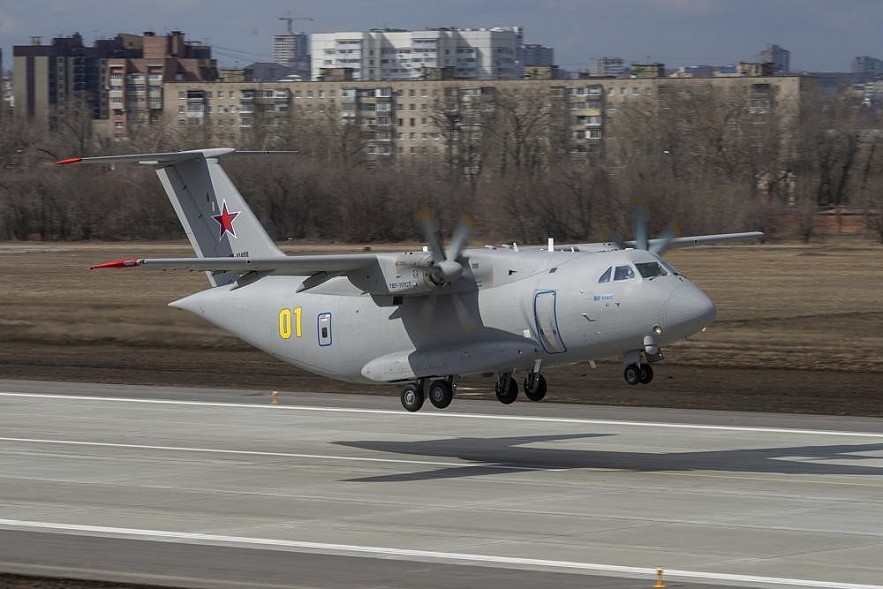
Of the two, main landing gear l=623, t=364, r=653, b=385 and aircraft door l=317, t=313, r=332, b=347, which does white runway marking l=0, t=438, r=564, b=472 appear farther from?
main landing gear l=623, t=364, r=653, b=385

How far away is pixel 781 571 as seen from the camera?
19531 millimetres

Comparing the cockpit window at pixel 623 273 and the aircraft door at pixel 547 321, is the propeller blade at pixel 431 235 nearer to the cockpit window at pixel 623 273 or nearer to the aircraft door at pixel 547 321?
the aircraft door at pixel 547 321

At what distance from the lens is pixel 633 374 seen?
86.0 feet

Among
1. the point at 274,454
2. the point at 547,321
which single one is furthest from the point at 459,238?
the point at 274,454

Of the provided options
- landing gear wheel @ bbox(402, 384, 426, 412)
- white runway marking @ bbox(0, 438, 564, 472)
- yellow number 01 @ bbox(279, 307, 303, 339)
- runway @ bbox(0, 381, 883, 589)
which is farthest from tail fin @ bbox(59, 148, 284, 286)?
landing gear wheel @ bbox(402, 384, 426, 412)

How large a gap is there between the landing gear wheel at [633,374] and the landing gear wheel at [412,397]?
15.8ft

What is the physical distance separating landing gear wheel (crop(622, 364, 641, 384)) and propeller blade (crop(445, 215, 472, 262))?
4.15 meters

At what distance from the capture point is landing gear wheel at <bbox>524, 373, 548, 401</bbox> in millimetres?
28359

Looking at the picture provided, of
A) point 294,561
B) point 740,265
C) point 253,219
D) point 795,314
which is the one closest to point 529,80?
point 740,265

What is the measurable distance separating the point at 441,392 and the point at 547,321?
3.03 meters

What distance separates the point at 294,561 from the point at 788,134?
12119 centimetres

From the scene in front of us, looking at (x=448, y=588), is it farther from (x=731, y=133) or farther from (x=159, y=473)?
(x=731, y=133)

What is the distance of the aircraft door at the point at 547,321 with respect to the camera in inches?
1054

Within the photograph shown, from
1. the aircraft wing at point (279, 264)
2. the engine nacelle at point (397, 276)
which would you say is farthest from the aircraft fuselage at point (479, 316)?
the aircraft wing at point (279, 264)
